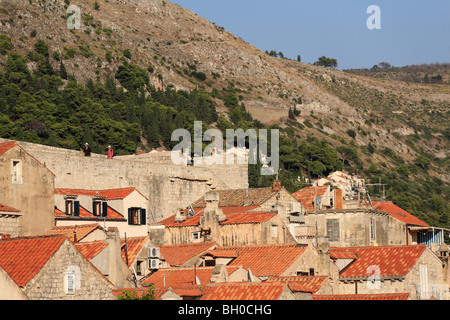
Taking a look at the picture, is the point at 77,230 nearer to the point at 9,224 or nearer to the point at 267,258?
the point at 9,224

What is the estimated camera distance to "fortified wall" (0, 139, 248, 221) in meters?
51.2

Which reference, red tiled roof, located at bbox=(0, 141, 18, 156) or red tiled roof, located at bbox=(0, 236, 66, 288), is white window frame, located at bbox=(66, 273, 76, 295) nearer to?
red tiled roof, located at bbox=(0, 236, 66, 288)

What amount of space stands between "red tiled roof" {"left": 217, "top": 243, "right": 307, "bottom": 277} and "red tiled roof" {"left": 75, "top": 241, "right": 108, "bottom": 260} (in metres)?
5.40

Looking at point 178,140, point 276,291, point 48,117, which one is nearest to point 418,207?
point 178,140

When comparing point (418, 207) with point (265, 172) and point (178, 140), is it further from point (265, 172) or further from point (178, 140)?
point (178, 140)

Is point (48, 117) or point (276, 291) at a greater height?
point (48, 117)

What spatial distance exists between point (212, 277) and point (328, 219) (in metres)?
Result: 20.4

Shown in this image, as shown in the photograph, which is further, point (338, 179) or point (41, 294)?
point (338, 179)

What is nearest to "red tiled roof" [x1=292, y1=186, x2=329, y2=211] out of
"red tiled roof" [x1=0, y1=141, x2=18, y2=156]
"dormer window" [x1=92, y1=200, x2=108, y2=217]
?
"dormer window" [x1=92, y1=200, x2=108, y2=217]

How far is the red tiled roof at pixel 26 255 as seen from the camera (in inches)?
961

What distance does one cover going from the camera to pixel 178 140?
346 feet

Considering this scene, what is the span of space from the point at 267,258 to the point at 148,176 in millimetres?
23981

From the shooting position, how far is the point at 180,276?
103 feet

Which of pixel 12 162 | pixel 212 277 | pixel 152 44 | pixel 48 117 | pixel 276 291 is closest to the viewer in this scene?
pixel 276 291
